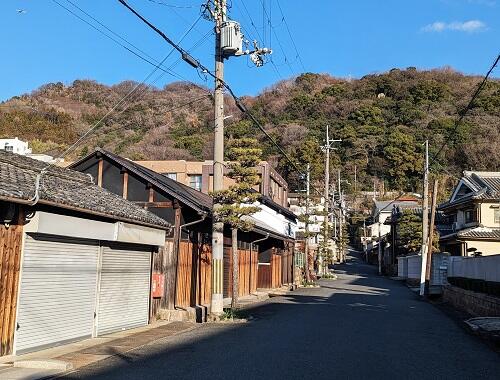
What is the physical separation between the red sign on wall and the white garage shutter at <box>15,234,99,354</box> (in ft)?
11.2

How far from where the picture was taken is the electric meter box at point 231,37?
17.3m

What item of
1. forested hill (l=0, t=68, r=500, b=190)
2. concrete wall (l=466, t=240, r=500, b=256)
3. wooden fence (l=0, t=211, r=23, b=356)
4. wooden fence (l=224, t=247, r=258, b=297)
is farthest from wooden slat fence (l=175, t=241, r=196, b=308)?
concrete wall (l=466, t=240, r=500, b=256)

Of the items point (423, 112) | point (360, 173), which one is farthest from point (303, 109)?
point (423, 112)

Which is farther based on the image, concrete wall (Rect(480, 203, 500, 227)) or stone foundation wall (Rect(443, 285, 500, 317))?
concrete wall (Rect(480, 203, 500, 227))

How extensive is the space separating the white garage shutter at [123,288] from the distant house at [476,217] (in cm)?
3067

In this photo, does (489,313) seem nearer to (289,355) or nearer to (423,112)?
(289,355)

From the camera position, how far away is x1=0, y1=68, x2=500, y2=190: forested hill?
5681 cm

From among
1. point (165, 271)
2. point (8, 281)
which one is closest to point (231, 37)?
point (165, 271)

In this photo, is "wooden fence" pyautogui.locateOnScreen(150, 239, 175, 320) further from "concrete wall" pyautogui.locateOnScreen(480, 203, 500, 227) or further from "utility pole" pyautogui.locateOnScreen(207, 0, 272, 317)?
"concrete wall" pyautogui.locateOnScreen(480, 203, 500, 227)

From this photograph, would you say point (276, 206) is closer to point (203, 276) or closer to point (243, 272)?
point (243, 272)

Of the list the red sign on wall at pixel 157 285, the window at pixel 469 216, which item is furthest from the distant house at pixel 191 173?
the red sign on wall at pixel 157 285

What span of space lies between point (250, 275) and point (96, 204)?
17627 mm

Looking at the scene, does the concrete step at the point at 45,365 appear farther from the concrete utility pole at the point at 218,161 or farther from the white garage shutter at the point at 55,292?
the concrete utility pole at the point at 218,161

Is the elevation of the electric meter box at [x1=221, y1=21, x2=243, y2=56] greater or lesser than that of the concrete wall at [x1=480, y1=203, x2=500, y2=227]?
greater
